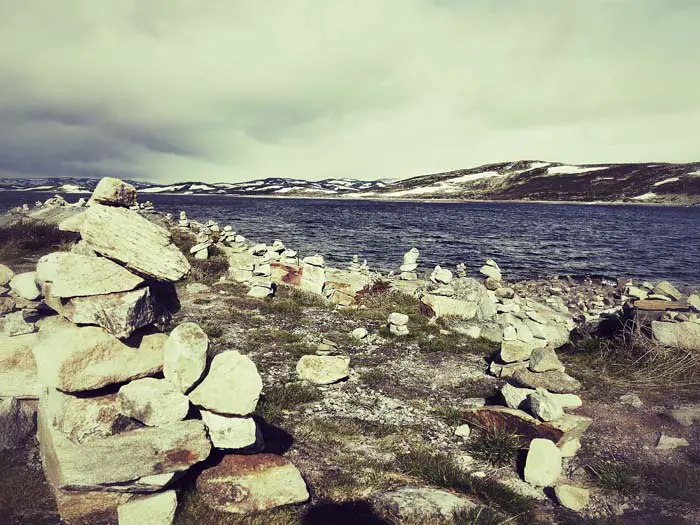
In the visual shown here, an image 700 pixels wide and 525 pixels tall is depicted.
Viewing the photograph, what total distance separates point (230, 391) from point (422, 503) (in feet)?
10.3

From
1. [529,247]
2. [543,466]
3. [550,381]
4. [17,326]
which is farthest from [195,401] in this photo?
[529,247]

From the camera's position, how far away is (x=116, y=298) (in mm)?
5441

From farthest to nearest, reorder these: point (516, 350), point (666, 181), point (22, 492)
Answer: point (666, 181) < point (516, 350) < point (22, 492)

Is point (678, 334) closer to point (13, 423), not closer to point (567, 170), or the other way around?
point (13, 423)

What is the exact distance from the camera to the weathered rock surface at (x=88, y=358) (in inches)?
197

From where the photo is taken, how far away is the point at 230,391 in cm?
538

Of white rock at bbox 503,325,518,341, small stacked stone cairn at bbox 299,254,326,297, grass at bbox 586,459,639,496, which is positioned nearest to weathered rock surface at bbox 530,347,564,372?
white rock at bbox 503,325,518,341

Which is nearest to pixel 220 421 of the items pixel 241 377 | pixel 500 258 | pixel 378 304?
pixel 241 377

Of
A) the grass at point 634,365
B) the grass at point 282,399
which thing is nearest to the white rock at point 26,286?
the grass at point 282,399

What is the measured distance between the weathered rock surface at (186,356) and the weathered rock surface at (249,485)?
1257 millimetres

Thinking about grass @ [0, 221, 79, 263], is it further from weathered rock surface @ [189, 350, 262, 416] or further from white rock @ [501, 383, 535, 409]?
white rock @ [501, 383, 535, 409]

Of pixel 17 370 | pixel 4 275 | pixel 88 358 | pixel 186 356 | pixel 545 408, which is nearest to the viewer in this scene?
pixel 88 358

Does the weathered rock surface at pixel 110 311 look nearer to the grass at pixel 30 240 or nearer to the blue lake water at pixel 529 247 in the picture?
the grass at pixel 30 240

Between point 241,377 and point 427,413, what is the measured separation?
480 cm
